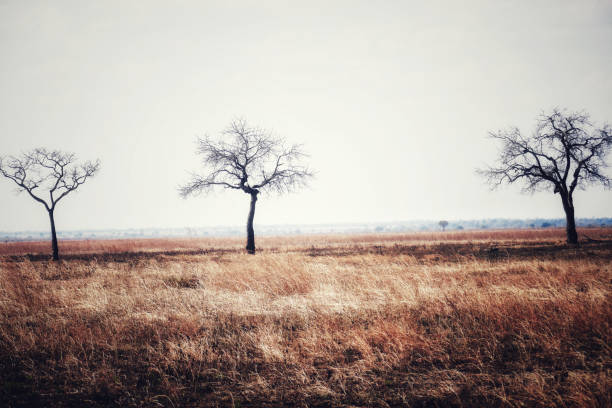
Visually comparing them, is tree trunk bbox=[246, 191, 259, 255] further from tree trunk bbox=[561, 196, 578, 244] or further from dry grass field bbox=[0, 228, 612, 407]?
tree trunk bbox=[561, 196, 578, 244]

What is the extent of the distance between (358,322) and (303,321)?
1.01m

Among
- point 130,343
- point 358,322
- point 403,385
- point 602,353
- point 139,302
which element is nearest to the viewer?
point 403,385

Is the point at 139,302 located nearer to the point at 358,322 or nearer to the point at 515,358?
the point at 358,322

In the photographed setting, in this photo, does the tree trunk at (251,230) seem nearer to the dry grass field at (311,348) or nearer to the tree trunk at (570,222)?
the dry grass field at (311,348)

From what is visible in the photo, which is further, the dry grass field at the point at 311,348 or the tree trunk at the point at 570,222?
the tree trunk at the point at 570,222

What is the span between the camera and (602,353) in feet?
11.7

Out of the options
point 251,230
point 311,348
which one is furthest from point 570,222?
point 311,348

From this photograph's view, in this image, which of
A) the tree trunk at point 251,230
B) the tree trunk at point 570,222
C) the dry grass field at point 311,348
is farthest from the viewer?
the tree trunk at point 251,230

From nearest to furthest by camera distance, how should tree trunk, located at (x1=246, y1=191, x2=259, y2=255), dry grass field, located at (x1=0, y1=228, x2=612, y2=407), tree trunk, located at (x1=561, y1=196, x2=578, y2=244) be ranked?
dry grass field, located at (x1=0, y1=228, x2=612, y2=407), tree trunk, located at (x1=561, y1=196, x2=578, y2=244), tree trunk, located at (x1=246, y1=191, x2=259, y2=255)

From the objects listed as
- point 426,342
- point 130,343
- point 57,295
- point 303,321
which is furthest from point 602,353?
point 57,295

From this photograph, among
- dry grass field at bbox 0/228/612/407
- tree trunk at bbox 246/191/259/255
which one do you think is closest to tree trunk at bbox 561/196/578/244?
dry grass field at bbox 0/228/612/407

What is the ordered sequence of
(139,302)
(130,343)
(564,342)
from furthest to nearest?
(139,302) < (130,343) < (564,342)

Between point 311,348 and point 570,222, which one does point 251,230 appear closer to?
point 311,348

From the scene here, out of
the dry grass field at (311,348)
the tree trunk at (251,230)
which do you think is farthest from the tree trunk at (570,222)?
the tree trunk at (251,230)
